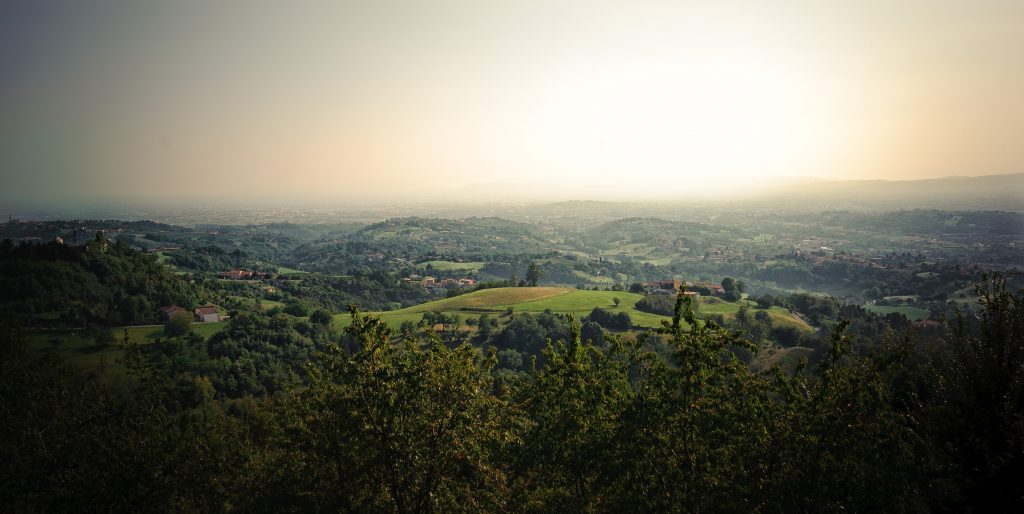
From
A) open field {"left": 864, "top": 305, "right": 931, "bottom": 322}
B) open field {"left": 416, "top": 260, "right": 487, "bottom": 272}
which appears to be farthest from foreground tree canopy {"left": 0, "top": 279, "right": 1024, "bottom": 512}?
open field {"left": 416, "top": 260, "right": 487, "bottom": 272}

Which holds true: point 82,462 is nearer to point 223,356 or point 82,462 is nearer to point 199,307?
point 223,356

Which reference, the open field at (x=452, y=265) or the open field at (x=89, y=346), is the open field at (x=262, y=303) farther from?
the open field at (x=452, y=265)

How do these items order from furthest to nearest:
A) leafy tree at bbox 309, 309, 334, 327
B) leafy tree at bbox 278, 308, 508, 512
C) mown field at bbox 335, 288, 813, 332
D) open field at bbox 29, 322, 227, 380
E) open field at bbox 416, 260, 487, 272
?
1. open field at bbox 416, 260, 487, 272
2. mown field at bbox 335, 288, 813, 332
3. leafy tree at bbox 309, 309, 334, 327
4. open field at bbox 29, 322, 227, 380
5. leafy tree at bbox 278, 308, 508, 512

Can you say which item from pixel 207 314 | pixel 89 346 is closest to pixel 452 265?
pixel 207 314

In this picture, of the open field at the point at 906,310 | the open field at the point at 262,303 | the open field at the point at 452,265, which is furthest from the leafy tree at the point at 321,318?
the open field at the point at 906,310

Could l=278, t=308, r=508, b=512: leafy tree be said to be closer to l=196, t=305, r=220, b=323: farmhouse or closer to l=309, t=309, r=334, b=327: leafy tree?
l=309, t=309, r=334, b=327: leafy tree

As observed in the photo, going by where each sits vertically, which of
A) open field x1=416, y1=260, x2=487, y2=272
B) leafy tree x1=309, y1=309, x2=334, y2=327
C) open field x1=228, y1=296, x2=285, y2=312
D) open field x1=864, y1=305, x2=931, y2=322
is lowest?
open field x1=864, y1=305, x2=931, y2=322
